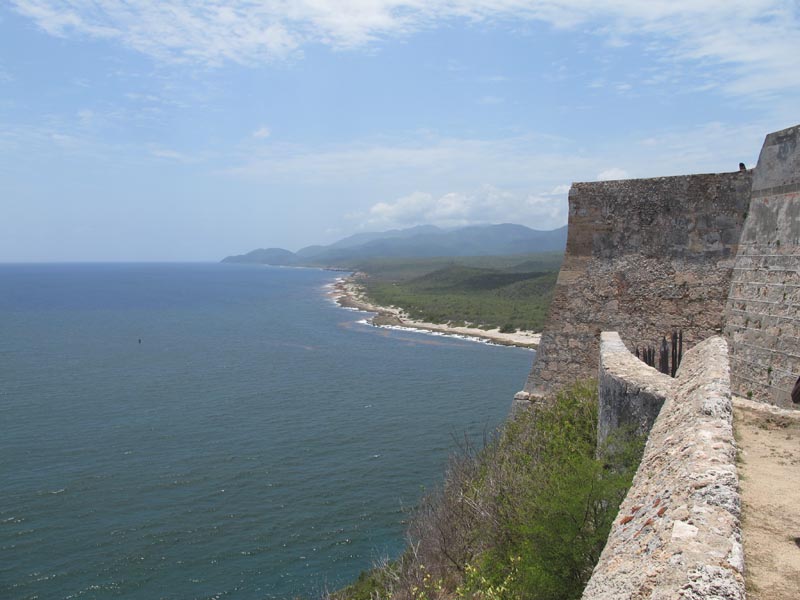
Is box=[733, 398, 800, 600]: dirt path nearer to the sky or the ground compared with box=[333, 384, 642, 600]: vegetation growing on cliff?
nearer to the sky

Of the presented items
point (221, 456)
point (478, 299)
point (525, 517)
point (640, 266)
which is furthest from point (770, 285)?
point (478, 299)

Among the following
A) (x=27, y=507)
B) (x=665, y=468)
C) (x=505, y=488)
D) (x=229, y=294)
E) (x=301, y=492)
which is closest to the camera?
(x=665, y=468)

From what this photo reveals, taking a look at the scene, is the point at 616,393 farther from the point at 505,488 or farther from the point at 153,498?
the point at 153,498

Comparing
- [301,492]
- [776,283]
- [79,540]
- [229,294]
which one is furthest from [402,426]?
[229,294]

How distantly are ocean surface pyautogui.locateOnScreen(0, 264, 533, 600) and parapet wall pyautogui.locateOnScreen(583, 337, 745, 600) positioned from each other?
52.5 feet

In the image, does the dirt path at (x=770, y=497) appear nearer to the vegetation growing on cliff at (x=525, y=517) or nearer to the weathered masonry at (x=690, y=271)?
the vegetation growing on cliff at (x=525, y=517)

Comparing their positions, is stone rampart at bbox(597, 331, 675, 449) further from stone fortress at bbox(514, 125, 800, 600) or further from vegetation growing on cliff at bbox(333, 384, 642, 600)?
vegetation growing on cliff at bbox(333, 384, 642, 600)

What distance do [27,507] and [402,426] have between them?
57.2 feet

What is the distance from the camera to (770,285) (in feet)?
34.0

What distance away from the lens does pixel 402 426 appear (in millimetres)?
34125

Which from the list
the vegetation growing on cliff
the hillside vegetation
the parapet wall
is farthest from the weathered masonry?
the hillside vegetation

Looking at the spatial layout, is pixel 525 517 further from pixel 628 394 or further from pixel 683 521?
pixel 683 521

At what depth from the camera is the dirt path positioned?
158 inches

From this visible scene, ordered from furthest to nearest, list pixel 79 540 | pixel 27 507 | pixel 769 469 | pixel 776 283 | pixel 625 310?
pixel 27 507
pixel 79 540
pixel 625 310
pixel 776 283
pixel 769 469
